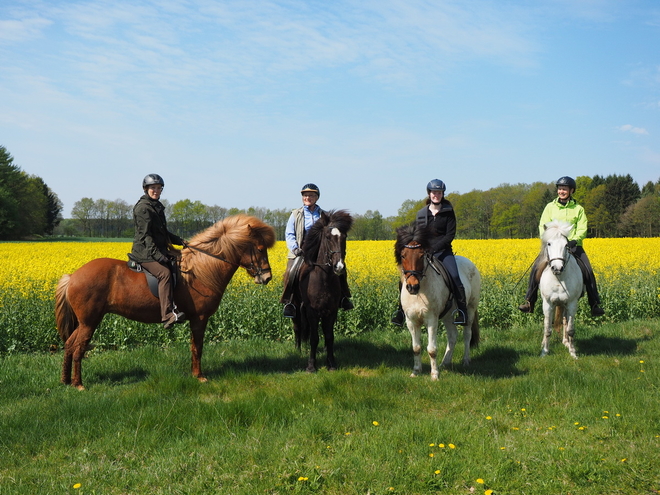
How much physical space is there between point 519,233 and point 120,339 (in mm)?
72809

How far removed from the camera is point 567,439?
4.63 m

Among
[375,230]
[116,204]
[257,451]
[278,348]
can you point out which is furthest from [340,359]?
[116,204]

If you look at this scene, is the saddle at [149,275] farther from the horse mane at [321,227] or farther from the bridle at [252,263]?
the horse mane at [321,227]

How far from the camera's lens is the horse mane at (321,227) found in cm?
704

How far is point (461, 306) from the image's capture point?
24.0ft

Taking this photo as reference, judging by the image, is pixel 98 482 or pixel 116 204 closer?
pixel 98 482

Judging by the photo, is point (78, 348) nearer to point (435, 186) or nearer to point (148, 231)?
point (148, 231)

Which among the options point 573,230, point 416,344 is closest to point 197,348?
point 416,344

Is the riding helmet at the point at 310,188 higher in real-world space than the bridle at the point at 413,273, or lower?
higher

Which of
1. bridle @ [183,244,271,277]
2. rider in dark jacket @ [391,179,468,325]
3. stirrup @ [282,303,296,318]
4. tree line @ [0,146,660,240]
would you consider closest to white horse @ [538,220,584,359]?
rider in dark jacket @ [391,179,468,325]

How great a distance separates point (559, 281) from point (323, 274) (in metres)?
4.09

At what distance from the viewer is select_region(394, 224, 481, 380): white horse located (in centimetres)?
641

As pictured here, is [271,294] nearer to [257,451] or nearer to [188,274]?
[188,274]

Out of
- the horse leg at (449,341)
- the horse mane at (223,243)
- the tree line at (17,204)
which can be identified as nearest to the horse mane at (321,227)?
the horse mane at (223,243)
